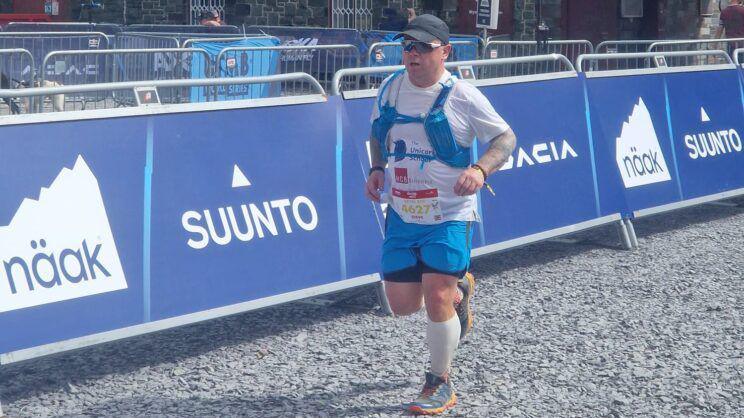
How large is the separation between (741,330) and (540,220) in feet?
6.64

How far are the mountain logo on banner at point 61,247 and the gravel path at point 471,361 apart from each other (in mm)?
557

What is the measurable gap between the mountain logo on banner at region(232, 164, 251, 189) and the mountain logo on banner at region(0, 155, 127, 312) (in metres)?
0.93

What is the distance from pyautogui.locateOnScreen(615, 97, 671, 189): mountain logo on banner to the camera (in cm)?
979

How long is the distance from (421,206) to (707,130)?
6.20 metres

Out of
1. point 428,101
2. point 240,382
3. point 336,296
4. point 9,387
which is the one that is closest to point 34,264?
point 9,387

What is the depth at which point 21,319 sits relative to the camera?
18.1 feet

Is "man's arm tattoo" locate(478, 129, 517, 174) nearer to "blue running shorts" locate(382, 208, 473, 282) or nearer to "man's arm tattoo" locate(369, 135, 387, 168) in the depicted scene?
"blue running shorts" locate(382, 208, 473, 282)

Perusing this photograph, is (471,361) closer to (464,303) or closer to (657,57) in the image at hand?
(464,303)

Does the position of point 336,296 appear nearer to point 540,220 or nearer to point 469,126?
point 540,220

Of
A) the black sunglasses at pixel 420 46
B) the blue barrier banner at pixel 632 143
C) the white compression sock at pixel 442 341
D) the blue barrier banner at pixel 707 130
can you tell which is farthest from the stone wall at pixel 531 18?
the white compression sock at pixel 442 341

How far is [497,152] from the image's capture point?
5.54m

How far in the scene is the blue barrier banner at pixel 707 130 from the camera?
10.5 meters

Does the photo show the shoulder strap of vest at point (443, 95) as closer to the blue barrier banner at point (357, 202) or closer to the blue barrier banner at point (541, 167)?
the blue barrier banner at point (357, 202)

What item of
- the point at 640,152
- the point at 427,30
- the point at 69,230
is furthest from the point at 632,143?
the point at 69,230
